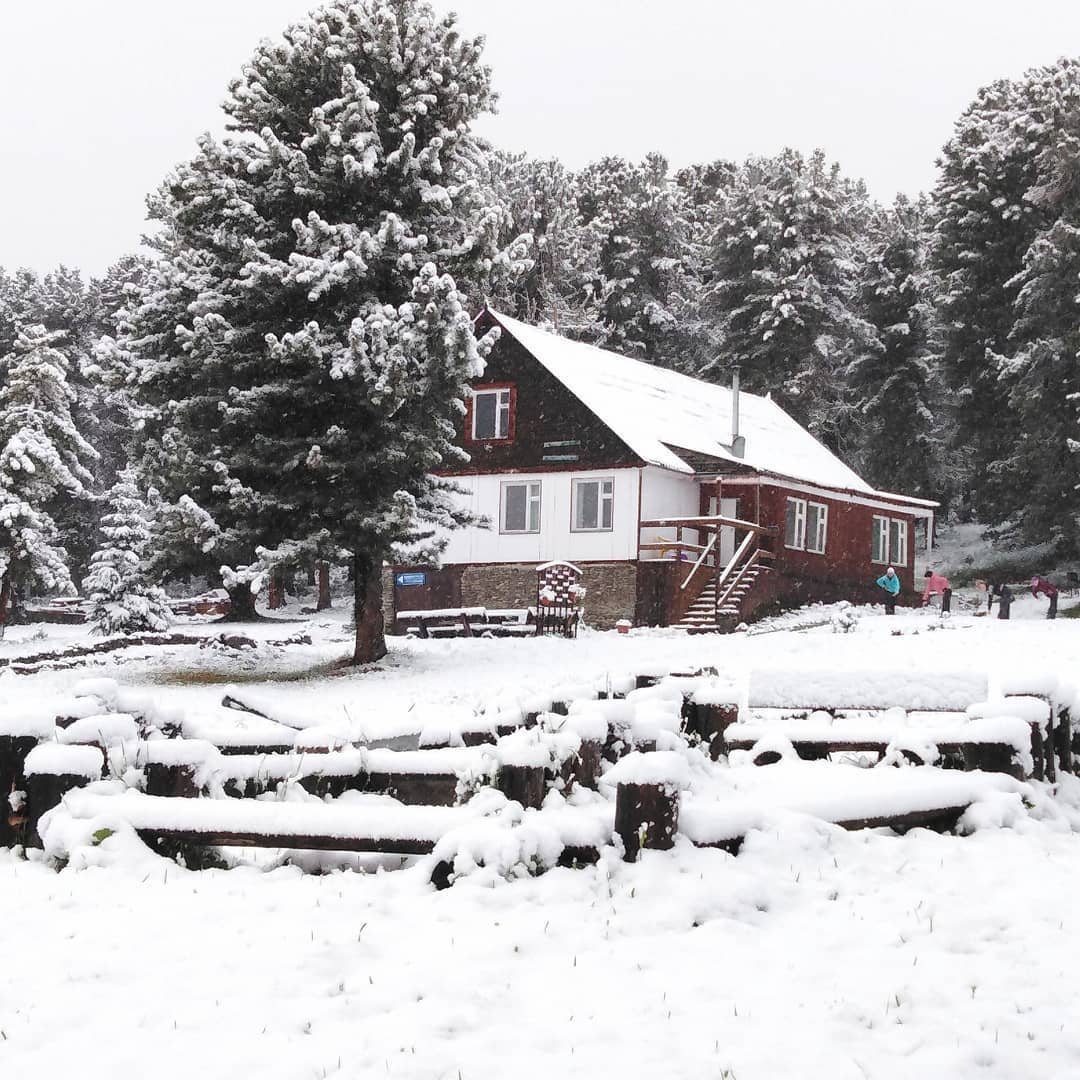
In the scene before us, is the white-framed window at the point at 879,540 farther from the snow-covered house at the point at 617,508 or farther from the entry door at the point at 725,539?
the entry door at the point at 725,539

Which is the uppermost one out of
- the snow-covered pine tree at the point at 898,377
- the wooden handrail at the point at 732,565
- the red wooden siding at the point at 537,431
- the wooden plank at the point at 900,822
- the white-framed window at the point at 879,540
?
the snow-covered pine tree at the point at 898,377

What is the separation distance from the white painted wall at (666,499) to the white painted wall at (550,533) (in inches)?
16.4

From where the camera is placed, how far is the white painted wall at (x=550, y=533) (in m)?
34.3

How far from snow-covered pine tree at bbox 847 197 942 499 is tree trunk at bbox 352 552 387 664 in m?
35.4

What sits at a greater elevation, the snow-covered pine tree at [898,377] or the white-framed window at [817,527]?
the snow-covered pine tree at [898,377]

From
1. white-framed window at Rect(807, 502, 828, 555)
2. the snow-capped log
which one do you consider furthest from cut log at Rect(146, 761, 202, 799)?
white-framed window at Rect(807, 502, 828, 555)

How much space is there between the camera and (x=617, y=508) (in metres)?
34.5

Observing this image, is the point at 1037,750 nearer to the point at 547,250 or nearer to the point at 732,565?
the point at 732,565

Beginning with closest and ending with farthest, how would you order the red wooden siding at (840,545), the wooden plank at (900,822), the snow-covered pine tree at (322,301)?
the wooden plank at (900,822)
the snow-covered pine tree at (322,301)
the red wooden siding at (840,545)

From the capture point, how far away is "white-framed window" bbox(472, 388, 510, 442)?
3666cm

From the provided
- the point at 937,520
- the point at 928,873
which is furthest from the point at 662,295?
the point at 928,873

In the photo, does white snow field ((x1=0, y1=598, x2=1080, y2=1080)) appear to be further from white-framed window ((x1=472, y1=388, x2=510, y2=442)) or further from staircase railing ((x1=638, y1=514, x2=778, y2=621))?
white-framed window ((x1=472, y1=388, x2=510, y2=442))

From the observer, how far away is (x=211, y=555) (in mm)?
22734

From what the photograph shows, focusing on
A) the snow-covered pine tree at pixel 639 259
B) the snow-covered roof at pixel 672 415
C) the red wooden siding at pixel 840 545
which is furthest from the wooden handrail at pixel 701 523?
the snow-covered pine tree at pixel 639 259
